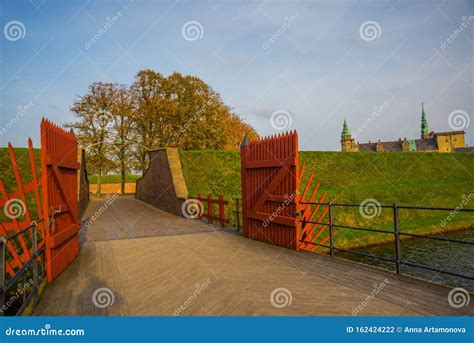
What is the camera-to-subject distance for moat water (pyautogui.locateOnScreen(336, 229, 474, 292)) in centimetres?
1121

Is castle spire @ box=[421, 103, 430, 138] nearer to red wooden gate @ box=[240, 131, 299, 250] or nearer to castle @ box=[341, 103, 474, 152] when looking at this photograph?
castle @ box=[341, 103, 474, 152]

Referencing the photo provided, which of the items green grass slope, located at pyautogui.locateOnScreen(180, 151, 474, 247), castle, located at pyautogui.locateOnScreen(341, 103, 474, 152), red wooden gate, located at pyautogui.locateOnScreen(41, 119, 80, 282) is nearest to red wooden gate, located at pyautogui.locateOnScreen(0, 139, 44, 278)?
red wooden gate, located at pyautogui.locateOnScreen(41, 119, 80, 282)

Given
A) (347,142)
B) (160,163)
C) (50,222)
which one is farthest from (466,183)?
(347,142)

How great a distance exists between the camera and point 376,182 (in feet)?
93.8

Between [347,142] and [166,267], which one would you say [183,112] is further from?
[347,142]

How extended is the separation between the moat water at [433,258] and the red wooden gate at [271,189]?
18.2 feet

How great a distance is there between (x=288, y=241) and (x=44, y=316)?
16.4 ft

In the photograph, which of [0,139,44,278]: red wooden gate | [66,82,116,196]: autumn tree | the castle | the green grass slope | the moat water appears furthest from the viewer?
the castle

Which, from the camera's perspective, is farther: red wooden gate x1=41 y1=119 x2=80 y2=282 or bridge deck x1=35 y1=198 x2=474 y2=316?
red wooden gate x1=41 y1=119 x2=80 y2=282

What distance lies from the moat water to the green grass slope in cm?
118

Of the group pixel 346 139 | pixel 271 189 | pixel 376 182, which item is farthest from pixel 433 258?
pixel 346 139

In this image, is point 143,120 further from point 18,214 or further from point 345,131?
point 345,131

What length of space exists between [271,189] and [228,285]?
130 inches

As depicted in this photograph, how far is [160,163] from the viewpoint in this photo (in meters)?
19.6
